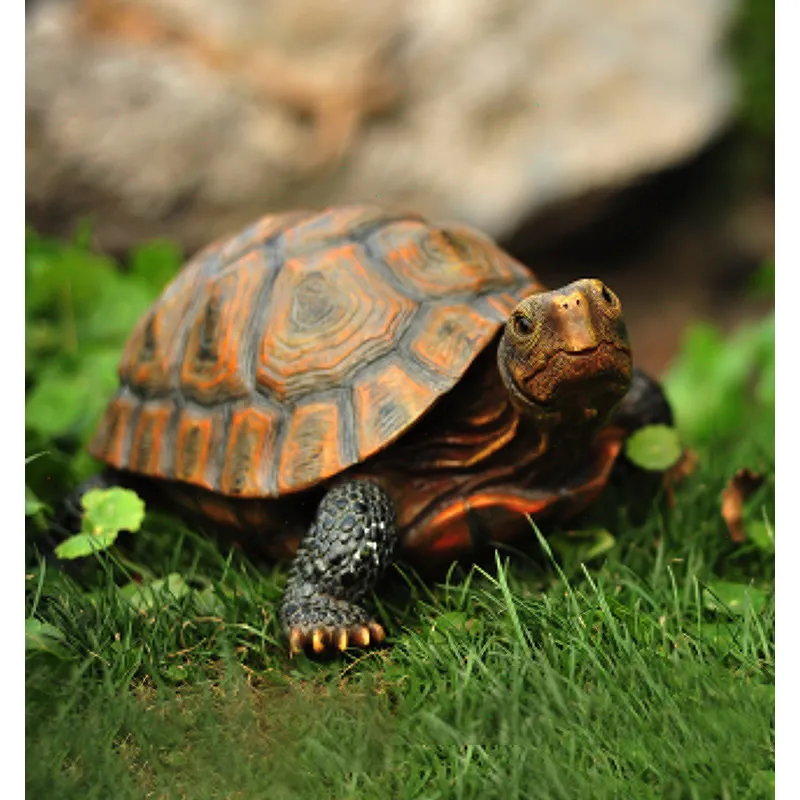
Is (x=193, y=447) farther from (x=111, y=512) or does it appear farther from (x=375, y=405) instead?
(x=375, y=405)

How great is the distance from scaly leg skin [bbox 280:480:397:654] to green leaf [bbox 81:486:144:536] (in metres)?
0.52

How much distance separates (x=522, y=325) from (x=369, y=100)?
418 centimetres

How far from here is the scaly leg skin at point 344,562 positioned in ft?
7.32

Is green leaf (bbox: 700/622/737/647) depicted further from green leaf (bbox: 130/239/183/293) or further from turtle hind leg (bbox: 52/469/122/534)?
green leaf (bbox: 130/239/183/293)

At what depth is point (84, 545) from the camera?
251 centimetres

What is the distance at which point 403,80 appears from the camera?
6102mm

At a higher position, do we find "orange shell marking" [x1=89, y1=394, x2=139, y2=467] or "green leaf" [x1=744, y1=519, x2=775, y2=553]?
"orange shell marking" [x1=89, y1=394, x2=139, y2=467]

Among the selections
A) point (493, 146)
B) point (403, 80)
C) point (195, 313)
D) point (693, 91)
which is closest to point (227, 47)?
point (403, 80)

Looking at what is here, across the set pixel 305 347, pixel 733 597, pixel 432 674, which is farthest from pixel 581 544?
pixel 305 347

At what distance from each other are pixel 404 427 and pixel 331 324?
→ 40 centimetres

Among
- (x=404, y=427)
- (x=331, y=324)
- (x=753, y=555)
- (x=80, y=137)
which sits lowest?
(x=753, y=555)

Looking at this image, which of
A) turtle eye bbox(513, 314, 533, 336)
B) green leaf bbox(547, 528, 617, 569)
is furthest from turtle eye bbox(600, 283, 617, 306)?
green leaf bbox(547, 528, 617, 569)

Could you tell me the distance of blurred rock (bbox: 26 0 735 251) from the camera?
552 cm

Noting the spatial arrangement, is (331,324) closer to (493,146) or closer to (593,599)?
(593,599)
